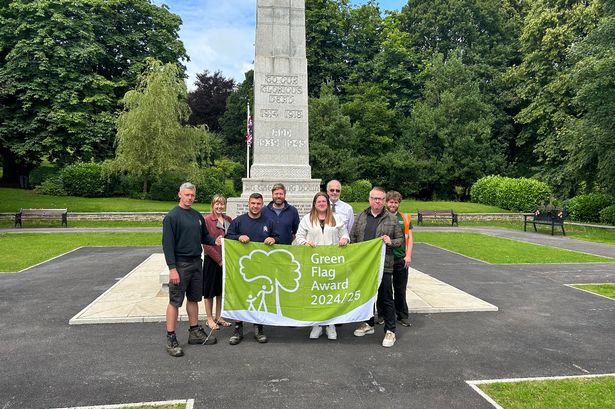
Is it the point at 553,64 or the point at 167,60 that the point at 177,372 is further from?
the point at 553,64

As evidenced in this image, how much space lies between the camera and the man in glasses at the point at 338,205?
6.25 metres

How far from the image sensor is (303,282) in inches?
227

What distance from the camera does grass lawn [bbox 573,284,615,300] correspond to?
27.5ft

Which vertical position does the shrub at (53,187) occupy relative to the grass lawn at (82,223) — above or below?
above

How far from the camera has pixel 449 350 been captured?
534 cm

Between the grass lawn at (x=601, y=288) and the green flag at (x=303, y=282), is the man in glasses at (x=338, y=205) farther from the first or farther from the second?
the grass lawn at (x=601, y=288)

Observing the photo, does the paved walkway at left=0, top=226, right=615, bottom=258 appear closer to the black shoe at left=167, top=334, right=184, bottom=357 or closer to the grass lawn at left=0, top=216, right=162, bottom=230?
the grass lawn at left=0, top=216, right=162, bottom=230

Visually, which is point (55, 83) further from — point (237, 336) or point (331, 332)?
point (331, 332)

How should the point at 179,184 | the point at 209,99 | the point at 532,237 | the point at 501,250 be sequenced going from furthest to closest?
the point at 209,99 < the point at 179,184 < the point at 532,237 < the point at 501,250

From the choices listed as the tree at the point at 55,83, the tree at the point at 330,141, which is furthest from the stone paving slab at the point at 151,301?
the tree at the point at 55,83

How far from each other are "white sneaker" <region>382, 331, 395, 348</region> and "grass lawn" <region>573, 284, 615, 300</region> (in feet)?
18.1

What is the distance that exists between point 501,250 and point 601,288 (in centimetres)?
560

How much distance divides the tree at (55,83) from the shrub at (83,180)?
6.29ft

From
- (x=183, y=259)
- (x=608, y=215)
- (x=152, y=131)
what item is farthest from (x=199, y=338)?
(x=608, y=215)
